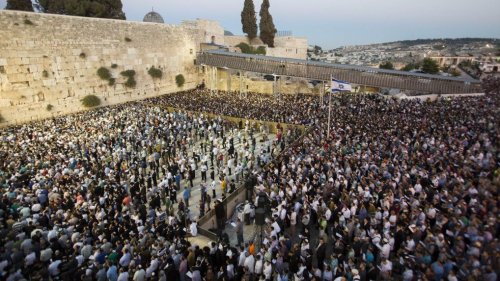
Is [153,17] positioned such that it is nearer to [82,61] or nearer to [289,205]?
[82,61]

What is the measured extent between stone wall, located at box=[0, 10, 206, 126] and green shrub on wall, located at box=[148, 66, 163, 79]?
1.20ft

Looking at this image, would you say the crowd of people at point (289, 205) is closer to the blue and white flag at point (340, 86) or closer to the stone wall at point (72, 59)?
the blue and white flag at point (340, 86)

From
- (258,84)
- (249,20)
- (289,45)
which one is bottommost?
(258,84)

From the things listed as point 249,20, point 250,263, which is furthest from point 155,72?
point 250,263

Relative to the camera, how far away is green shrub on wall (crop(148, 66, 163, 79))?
90.2 feet

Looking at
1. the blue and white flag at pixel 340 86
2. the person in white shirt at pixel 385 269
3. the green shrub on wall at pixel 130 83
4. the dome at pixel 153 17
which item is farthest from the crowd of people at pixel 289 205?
the dome at pixel 153 17

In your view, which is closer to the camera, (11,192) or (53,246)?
(53,246)

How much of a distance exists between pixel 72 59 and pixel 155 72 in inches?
294

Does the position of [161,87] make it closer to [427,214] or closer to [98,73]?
[98,73]

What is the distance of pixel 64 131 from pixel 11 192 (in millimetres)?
7569

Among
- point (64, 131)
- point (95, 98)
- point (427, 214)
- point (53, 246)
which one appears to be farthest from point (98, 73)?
point (427, 214)

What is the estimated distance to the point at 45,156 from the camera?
12531mm

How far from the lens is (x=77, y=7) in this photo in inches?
1070

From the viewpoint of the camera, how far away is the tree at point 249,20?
129 feet
